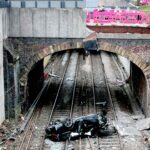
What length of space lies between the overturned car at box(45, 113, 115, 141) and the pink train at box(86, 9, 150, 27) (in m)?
5.66

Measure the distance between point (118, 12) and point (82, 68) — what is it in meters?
14.9

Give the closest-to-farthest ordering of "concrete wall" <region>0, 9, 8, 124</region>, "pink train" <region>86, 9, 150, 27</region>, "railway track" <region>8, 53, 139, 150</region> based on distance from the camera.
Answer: "railway track" <region>8, 53, 139, 150</region> < "concrete wall" <region>0, 9, 8, 124</region> < "pink train" <region>86, 9, 150, 27</region>

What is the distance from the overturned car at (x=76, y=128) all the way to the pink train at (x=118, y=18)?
18.6ft

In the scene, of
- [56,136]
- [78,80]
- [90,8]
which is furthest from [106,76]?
[56,136]

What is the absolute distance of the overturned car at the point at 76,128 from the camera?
19281 millimetres

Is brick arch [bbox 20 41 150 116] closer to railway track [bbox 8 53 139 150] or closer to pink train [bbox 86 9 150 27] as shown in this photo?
pink train [bbox 86 9 150 27]

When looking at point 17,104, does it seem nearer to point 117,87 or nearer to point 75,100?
point 75,100

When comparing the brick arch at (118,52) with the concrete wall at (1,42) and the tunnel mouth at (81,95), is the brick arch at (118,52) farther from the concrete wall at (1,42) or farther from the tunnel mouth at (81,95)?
the concrete wall at (1,42)

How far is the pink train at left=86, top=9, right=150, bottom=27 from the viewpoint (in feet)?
74.8

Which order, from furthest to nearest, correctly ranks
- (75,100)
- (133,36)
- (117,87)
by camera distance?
(117,87) < (75,100) < (133,36)

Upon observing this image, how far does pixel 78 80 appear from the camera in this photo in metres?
32.4

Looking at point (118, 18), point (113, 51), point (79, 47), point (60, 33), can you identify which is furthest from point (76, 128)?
point (118, 18)

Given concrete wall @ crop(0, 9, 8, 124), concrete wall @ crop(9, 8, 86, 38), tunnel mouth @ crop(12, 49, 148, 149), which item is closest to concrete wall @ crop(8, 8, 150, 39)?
concrete wall @ crop(9, 8, 86, 38)

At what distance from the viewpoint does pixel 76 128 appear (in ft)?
64.6
